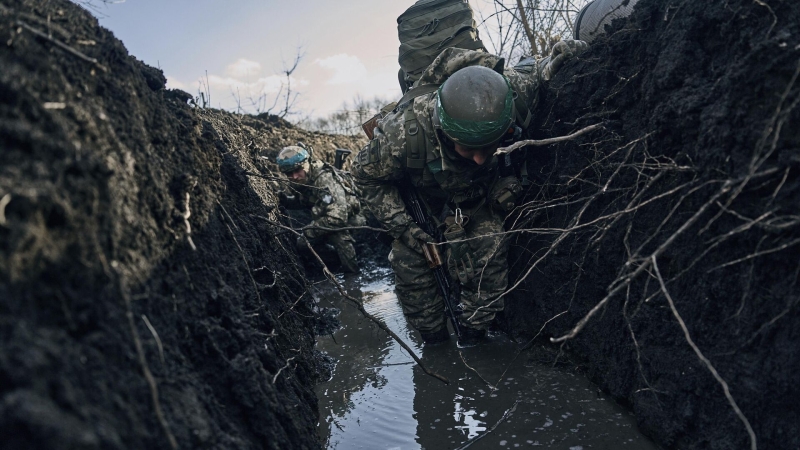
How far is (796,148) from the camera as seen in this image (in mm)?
1767

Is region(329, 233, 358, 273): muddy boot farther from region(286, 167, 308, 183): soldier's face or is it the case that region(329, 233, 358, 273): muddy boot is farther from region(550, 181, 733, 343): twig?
region(550, 181, 733, 343): twig

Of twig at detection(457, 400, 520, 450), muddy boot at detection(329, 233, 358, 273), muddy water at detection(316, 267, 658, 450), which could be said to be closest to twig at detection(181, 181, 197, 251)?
muddy water at detection(316, 267, 658, 450)

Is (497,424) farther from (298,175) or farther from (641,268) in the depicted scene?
(298,175)

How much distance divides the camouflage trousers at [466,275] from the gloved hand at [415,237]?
0.21 feet

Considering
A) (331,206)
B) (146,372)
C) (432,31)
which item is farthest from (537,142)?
(331,206)

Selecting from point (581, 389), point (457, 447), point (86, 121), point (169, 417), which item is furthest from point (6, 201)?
point (581, 389)

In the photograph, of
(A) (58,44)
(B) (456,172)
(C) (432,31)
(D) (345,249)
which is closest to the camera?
(A) (58,44)

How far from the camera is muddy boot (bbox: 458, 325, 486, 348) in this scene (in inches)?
156

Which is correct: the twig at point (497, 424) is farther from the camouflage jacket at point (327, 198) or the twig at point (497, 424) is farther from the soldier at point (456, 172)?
the camouflage jacket at point (327, 198)

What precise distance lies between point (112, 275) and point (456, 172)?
2.53 m

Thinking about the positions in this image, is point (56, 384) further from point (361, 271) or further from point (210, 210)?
point (361, 271)

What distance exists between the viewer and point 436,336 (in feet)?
13.7

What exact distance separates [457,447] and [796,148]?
1.94 metres

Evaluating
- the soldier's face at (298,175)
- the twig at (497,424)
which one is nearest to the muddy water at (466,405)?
the twig at (497,424)
